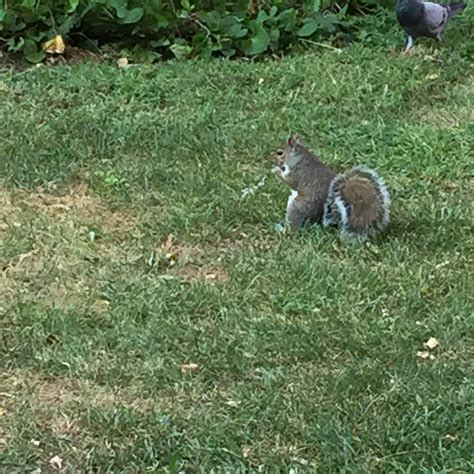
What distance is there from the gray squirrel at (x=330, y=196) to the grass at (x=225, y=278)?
0.08 meters

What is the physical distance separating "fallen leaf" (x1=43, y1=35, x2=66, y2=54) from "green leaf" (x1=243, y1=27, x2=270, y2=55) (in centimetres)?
107

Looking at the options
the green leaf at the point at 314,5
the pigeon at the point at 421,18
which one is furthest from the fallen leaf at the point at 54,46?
the pigeon at the point at 421,18

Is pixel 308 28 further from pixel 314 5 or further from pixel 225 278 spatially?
pixel 225 278

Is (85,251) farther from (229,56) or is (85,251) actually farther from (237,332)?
(229,56)

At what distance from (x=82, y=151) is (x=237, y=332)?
71.6 inches

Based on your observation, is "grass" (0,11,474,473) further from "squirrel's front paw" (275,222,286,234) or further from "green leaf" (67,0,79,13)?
"green leaf" (67,0,79,13)

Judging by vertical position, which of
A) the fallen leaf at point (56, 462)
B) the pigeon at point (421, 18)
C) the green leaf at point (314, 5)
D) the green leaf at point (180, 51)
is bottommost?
the green leaf at point (180, 51)

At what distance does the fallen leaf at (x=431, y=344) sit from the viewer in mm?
3682

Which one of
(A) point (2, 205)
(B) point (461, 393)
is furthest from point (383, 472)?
(A) point (2, 205)

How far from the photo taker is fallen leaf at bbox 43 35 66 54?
21.6 ft

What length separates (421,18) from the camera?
20.9ft

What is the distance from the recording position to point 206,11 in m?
6.95

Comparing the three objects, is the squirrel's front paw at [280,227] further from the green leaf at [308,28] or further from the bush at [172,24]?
the green leaf at [308,28]

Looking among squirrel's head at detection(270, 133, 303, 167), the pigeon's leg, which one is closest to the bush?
the pigeon's leg
